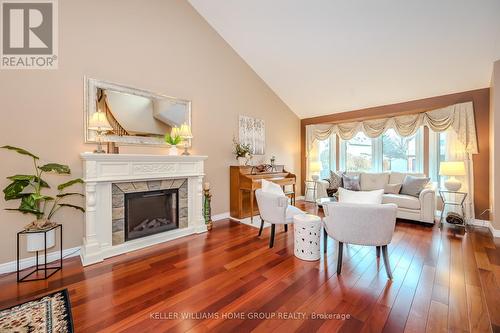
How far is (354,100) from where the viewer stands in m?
4.93

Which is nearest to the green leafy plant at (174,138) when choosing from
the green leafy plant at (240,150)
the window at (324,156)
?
the green leafy plant at (240,150)

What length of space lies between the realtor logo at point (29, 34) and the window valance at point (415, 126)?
17.9 ft

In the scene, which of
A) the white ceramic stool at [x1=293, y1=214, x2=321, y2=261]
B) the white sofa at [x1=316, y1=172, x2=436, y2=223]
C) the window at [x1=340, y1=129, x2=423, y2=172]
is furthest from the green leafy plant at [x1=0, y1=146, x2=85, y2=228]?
the window at [x1=340, y1=129, x2=423, y2=172]

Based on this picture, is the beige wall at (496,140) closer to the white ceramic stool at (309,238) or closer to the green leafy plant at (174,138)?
the white ceramic stool at (309,238)

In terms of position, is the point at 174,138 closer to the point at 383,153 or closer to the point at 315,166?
the point at 315,166

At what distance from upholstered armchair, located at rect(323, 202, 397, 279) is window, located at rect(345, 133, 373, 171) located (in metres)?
3.86

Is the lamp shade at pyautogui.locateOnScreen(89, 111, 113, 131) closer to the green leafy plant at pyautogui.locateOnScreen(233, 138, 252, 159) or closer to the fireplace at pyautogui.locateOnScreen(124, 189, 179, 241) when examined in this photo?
the fireplace at pyautogui.locateOnScreen(124, 189, 179, 241)

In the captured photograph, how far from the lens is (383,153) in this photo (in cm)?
527

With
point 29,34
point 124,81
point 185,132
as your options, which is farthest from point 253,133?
point 29,34

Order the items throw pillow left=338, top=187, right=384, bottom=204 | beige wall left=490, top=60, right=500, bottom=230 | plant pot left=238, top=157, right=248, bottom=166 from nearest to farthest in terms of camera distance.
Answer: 1. throw pillow left=338, top=187, right=384, bottom=204
2. beige wall left=490, top=60, right=500, bottom=230
3. plant pot left=238, top=157, right=248, bottom=166

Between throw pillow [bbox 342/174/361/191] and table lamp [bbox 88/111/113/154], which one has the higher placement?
table lamp [bbox 88/111/113/154]

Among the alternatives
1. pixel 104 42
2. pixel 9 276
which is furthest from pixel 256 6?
pixel 9 276

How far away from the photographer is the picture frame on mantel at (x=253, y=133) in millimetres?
4626

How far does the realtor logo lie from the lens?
91.7 inches
